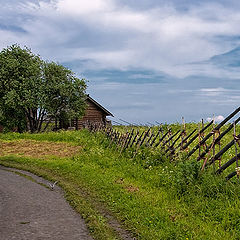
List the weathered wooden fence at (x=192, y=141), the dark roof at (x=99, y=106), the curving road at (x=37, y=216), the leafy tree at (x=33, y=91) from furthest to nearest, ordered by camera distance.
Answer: the dark roof at (x=99, y=106) < the leafy tree at (x=33, y=91) < the weathered wooden fence at (x=192, y=141) < the curving road at (x=37, y=216)

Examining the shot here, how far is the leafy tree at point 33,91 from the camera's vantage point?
36.1 meters

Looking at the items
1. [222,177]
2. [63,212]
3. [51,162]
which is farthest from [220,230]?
[51,162]

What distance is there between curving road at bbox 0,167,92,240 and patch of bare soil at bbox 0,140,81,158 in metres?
8.01

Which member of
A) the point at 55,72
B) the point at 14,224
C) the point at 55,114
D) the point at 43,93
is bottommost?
the point at 14,224

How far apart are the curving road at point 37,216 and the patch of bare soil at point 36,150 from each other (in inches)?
315

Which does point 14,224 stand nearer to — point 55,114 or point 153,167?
point 153,167

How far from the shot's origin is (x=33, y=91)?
36.2 m

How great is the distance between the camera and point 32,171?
48.2 feet

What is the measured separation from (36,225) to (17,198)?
2.83 meters

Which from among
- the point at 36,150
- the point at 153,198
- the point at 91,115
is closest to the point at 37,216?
the point at 153,198

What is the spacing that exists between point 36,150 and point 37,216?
14.1 m

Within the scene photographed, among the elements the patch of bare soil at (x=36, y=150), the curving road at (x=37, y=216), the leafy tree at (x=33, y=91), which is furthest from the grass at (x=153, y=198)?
the leafy tree at (x=33, y=91)

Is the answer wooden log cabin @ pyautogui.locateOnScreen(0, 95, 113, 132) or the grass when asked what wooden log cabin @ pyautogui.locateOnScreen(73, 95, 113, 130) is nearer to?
wooden log cabin @ pyautogui.locateOnScreen(0, 95, 113, 132)

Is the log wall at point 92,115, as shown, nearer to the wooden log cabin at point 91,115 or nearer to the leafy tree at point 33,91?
the wooden log cabin at point 91,115
